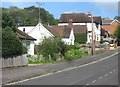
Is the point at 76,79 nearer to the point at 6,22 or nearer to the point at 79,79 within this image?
the point at 79,79

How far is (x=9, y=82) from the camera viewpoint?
893 inches

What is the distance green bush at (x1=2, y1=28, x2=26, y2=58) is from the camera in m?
32.8

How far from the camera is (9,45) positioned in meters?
33.4

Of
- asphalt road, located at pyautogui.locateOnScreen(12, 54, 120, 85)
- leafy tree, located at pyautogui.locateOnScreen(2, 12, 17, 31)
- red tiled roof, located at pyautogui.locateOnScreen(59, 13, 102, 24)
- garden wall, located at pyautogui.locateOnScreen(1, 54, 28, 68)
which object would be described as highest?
red tiled roof, located at pyautogui.locateOnScreen(59, 13, 102, 24)

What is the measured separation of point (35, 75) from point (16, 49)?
7.44 metres

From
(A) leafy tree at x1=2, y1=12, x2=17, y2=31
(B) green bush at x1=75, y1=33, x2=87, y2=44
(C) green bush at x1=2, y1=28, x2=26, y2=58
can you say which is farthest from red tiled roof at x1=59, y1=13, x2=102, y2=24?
(C) green bush at x1=2, y1=28, x2=26, y2=58

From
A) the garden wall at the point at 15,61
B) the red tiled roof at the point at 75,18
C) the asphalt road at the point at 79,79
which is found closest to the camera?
the asphalt road at the point at 79,79

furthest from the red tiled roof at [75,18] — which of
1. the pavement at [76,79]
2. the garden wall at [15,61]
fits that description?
the pavement at [76,79]

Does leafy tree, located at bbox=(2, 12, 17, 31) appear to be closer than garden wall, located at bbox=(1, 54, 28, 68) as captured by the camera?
No

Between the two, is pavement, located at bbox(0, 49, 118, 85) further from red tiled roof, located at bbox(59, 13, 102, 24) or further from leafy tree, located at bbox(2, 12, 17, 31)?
red tiled roof, located at bbox(59, 13, 102, 24)

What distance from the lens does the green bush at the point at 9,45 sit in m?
32.8

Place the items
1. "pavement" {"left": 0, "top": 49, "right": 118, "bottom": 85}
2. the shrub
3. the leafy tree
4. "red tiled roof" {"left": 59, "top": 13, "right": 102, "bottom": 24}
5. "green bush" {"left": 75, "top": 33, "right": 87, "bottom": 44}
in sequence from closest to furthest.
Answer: "pavement" {"left": 0, "top": 49, "right": 118, "bottom": 85} < the leafy tree < the shrub < "green bush" {"left": 75, "top": 33, "right": 87, "bottom": 44} < "red tiled roof" {"left": 59, "top": 13, "right": 102, "bottom": 24}

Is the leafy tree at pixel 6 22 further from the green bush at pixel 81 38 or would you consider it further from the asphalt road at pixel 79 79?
the green bush at pixel 81 38

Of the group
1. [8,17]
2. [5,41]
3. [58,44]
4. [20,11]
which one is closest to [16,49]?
[5,41]
